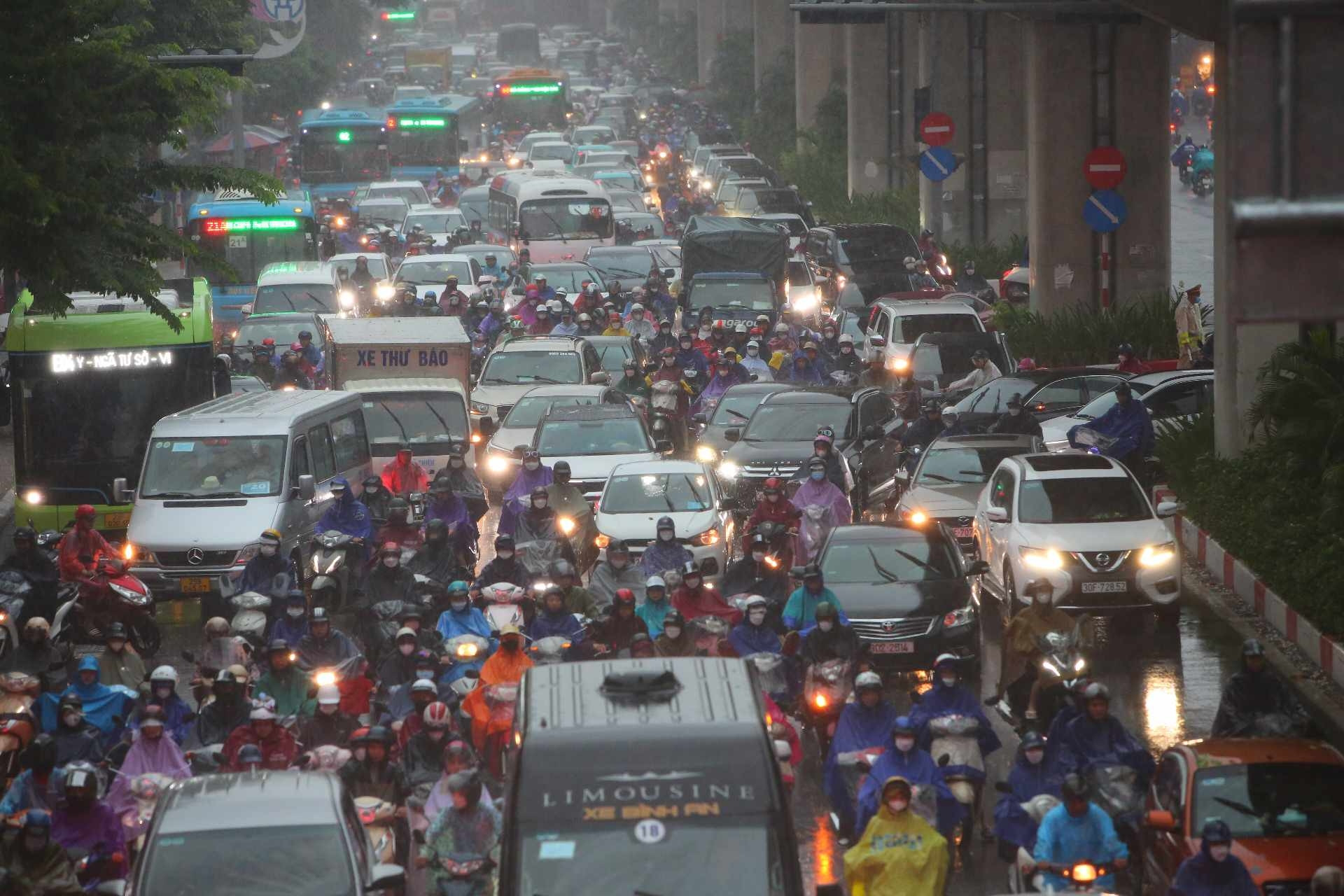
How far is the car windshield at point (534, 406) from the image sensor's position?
90.8ft

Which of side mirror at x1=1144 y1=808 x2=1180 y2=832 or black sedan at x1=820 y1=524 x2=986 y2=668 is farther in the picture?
black sedan at x1=820 y1=524 x2=986 y2=668

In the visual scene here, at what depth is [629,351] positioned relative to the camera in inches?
1284

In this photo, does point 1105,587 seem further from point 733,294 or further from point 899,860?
point 733,294

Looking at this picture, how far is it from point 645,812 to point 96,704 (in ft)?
23.2

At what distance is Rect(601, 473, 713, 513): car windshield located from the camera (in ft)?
73.3

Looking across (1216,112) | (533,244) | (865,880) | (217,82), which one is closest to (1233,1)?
(865,880)

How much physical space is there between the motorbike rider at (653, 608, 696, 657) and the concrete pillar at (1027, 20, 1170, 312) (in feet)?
68.6

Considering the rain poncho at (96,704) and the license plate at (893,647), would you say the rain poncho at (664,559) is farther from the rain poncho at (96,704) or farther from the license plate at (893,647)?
the rain poncho at (96,704)

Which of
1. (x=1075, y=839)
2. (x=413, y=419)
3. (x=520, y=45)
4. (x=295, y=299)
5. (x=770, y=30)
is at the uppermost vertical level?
(x=520, y=45)

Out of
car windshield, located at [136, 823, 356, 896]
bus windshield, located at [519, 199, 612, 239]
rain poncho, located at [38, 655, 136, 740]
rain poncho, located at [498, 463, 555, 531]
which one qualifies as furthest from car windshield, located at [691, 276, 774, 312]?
car windshield, located at [136, 823, 356, 896]

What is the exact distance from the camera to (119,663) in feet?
55.1

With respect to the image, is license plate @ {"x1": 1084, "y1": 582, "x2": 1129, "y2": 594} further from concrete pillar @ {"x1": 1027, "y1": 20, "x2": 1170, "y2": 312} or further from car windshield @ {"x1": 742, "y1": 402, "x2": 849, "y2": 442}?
concrete pillar @ {"x1": 1027, "y1": 20, "x2": 1170, "y2": 312}

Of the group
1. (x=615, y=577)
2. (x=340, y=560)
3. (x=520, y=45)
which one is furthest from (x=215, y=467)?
(x=520, y=45)

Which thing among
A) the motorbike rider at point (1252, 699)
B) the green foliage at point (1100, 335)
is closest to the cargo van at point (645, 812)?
the motorbike rider at point (1252, 699)
